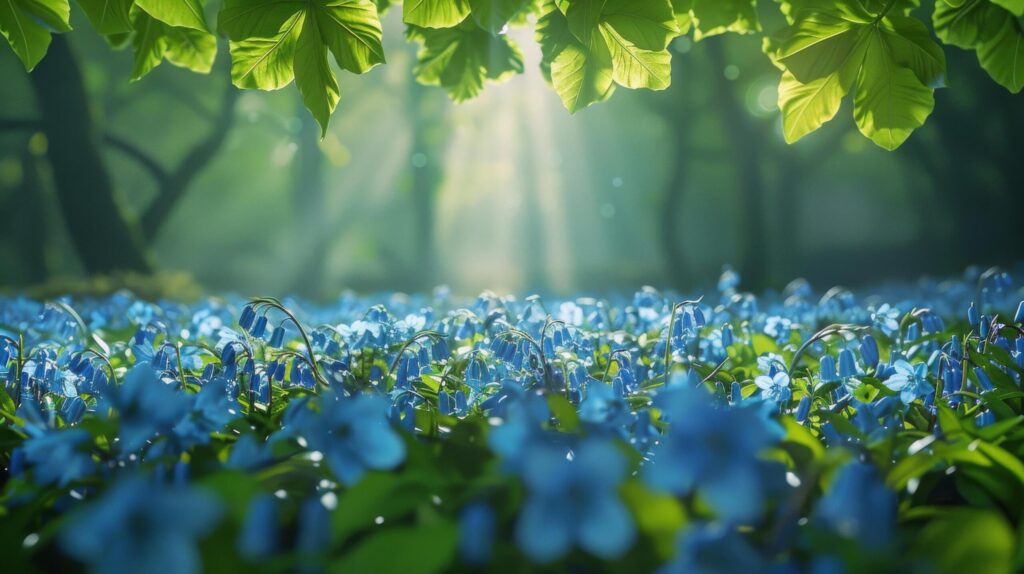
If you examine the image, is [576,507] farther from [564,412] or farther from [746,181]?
[746,181]

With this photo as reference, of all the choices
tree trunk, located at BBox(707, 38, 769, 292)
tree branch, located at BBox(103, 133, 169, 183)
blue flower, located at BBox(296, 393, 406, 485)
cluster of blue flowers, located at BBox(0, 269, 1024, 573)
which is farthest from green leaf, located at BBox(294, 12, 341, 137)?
tree branch, located at BBox(103, 133, 169, 183)

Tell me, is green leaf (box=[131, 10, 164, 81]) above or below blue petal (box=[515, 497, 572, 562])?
above

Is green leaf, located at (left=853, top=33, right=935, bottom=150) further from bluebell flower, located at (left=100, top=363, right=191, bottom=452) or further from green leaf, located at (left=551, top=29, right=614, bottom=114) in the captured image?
bluebell flower, located at (left=100, top=363, right=191, bottom=452)

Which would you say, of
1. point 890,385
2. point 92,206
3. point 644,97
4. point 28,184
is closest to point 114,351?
point 890,385

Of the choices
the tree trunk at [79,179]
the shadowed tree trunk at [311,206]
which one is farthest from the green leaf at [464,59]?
the shadowed tree trunk at [311,206]

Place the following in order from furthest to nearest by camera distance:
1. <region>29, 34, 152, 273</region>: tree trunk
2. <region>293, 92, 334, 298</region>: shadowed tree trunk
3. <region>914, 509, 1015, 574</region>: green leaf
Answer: <region>293, 92, 334, 298</region>: shadowed tree trunk
<region>29, 34, 152, 273</region>: tree trunk
<region>914, 509, 1015, 574</region>: green leaf

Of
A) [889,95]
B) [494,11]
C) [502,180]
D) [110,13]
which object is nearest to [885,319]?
[889,95]

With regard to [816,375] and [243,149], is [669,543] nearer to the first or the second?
[816,375]
